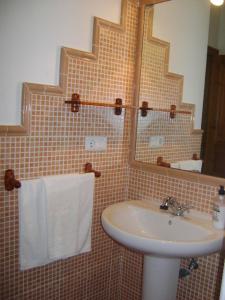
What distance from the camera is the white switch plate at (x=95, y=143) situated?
1772 mm

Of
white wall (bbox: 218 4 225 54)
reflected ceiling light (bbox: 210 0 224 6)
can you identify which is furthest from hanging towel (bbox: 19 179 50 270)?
reflected ceiling light (bbox: 210 0 224 6)

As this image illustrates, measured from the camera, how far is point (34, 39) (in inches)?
57.4

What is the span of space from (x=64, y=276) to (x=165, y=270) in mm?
619

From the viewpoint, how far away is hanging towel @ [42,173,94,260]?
157cm

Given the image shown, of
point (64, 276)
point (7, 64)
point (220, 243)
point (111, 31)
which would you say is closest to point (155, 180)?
point (220, 243)

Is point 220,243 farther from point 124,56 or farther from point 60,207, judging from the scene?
point 124,56

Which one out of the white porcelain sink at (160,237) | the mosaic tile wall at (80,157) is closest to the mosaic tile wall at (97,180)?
the mosaic tile wall at (80,157)

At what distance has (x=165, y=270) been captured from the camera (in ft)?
5.15

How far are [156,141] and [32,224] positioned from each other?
926 millimetres

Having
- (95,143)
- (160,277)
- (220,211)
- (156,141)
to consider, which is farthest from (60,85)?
(160,277)

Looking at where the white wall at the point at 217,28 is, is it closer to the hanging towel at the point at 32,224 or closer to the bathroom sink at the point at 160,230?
the bathroom sink at the point at 160,230

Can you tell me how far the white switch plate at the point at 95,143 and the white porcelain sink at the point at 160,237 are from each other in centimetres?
37

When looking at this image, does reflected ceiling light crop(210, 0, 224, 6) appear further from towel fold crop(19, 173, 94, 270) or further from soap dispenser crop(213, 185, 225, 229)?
towel fold crop(19, 173, 94, 270)

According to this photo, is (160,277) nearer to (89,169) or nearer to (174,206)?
(174,206)
